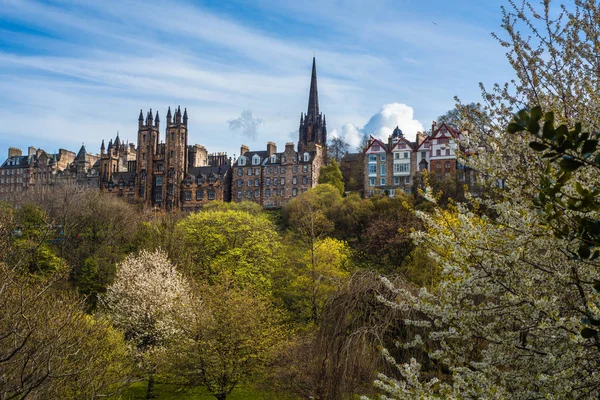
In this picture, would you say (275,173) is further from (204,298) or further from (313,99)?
(204,298)

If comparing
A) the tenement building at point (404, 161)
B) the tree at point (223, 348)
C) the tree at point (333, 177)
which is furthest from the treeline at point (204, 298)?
the tenement building at point (404, 161)

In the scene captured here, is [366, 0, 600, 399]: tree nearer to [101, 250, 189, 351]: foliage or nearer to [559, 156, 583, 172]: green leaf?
[559, 156, 583, 172]: green leaf

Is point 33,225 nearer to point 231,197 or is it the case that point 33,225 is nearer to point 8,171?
point 231,197

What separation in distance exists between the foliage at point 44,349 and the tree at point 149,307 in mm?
8908

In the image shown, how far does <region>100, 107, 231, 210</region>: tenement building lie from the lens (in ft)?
317

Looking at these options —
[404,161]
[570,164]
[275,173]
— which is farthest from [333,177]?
[570,164]

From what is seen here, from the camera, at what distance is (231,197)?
96875 mm

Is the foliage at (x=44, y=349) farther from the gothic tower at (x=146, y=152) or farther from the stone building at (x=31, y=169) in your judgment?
the stone building at (x=31, y=169)

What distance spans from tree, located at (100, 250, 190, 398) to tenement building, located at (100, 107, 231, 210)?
177ft

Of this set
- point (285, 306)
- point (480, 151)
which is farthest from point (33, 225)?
point (480, 151)

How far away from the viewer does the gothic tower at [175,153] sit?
99250 millimetres

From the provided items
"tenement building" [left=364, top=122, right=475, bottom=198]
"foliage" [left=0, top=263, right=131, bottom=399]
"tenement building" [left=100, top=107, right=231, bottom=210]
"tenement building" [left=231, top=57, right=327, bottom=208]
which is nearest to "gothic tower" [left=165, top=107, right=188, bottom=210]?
"tenement building" [left=100, top=107, right=231, bottom=210]

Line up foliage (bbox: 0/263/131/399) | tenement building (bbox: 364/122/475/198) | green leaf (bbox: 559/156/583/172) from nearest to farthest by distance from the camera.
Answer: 1. green leaf (bbox: 559/156/583/172)
2. foliage (bbox: 0/263/131/399)
3. tenement building (bbox: 364/122/475/198)

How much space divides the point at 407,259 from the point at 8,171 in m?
105
